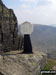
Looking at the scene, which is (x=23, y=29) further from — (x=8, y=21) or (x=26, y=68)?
(x=8, y=21)

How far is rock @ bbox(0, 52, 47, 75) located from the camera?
1189 cm

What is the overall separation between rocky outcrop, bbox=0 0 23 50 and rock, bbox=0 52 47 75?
30881 mm

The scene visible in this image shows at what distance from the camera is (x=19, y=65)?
12500mm

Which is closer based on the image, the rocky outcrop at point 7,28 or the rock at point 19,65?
the rock at point 19,65

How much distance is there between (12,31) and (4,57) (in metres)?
33.2

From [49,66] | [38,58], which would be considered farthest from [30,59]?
[49,66]

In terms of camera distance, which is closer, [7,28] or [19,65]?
[19,65]

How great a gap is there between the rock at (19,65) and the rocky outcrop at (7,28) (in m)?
30.9

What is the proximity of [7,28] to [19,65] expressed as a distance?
33.0 m

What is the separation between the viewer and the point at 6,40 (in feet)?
148

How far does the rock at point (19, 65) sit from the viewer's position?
1189cm

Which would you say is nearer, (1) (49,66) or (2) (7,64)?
(2) (7,64)

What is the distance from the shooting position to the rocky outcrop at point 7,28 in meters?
44.0

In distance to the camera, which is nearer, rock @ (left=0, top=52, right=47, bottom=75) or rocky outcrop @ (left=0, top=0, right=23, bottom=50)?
rock @ (left=0, top=52, right=47, bottom=75)
